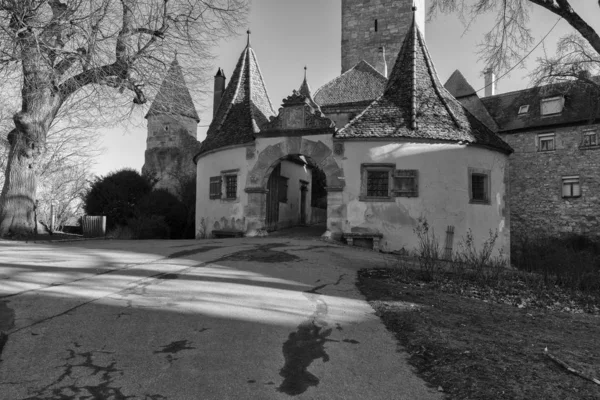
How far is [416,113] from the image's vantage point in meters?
15.2

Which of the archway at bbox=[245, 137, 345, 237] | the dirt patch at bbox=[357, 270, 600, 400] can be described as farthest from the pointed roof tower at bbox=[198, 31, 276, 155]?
the dirt patch at bbox=[357, 270, 600, 400]

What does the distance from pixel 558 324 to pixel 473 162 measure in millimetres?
10265

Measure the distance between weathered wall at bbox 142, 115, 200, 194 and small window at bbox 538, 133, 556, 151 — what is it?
21.2 metres

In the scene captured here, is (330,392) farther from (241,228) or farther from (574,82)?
(574,82)

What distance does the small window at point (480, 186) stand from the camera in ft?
49.7

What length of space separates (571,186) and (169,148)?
2479 centimetres

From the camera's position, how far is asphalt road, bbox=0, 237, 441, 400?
339 cm

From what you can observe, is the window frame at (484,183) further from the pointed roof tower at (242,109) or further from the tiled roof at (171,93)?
the tiled roof at (171,93)

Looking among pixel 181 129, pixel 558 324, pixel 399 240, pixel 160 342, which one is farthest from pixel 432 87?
pixel 181 129

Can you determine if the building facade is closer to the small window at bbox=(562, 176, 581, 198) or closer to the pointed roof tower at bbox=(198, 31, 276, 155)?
the pointed roof tower at bbox=(198, 31, 276, 155)

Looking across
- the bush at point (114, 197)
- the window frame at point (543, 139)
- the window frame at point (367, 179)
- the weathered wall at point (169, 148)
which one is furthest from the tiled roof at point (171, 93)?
the window frame at point (543, 139)

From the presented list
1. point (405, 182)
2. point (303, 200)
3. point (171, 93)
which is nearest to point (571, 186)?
point (303, 200)

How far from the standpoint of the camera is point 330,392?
3381mm

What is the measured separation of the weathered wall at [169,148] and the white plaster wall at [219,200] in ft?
43.4
